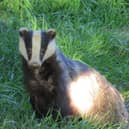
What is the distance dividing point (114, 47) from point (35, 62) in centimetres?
257

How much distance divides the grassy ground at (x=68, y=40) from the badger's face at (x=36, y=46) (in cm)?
50

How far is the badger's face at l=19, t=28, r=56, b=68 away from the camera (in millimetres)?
4598

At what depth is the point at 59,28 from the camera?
699 cm

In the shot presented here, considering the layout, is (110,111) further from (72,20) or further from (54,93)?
(72,20)

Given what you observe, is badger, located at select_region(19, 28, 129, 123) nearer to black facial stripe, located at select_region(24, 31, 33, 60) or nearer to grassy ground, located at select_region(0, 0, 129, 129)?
black facial stripe, located at select_region(24, 31, 33, 60)

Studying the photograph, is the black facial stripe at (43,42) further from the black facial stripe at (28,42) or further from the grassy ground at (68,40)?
the grassy ground at (68,40)

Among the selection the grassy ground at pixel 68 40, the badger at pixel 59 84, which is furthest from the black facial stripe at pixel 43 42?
the grassy ground at pixel 68 40

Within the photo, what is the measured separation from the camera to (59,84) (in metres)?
4.89

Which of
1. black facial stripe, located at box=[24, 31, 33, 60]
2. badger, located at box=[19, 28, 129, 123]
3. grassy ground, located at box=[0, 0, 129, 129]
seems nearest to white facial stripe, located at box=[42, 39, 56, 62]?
badger, located at box=[19, 28, 129, 123]

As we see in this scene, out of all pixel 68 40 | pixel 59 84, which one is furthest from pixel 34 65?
pixel 68 40

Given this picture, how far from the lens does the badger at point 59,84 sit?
468 cm

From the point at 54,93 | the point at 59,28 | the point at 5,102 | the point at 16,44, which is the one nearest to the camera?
the point at 54,93

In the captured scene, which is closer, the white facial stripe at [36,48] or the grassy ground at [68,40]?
the white facial stripe at [36,48]

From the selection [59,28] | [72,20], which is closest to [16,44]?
[59,28]
